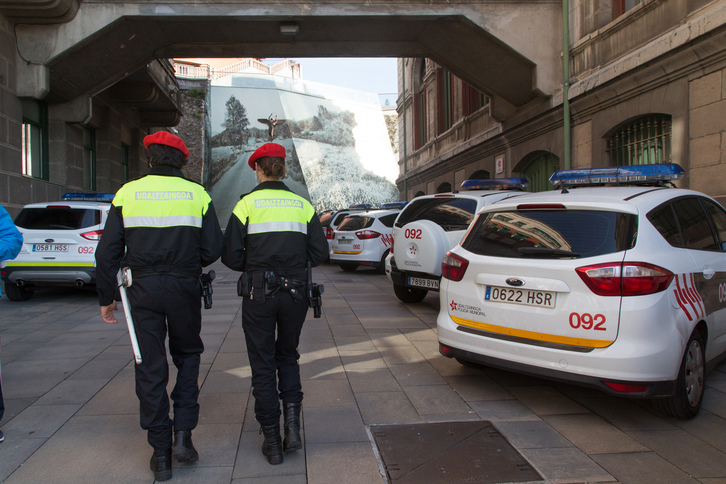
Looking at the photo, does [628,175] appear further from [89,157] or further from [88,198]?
Result: [89,157]

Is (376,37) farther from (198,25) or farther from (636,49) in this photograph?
(636,49)

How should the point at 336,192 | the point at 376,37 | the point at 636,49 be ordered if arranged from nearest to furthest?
the point at 636,49 < the point at 376,37 < the point at 336,192

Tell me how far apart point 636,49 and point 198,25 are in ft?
29.7

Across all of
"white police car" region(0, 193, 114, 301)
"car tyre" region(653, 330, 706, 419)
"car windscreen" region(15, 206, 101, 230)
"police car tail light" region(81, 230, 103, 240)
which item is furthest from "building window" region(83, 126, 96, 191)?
"car tyre" region(653, 330, 706, 419)

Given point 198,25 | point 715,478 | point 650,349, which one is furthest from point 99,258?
point 198,25

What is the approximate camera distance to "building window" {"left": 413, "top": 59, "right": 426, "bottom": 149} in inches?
1041

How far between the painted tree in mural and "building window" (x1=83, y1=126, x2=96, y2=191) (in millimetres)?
31474

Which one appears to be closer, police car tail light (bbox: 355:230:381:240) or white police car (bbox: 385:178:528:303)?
white police car (bbox: 385:178:528:303)

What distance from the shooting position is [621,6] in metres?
11.1

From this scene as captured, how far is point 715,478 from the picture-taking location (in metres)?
3.04

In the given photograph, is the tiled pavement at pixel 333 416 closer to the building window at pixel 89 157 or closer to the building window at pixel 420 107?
the building window at pixel 89 157

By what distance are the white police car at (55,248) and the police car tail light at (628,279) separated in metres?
7.72

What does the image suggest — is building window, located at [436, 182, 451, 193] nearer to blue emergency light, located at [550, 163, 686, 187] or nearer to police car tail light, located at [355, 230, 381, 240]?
police car tail light, located at [355, 230, 381, 240]

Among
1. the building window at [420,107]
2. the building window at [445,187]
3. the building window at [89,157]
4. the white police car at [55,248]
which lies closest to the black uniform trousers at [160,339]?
the white police car at [55,248]
